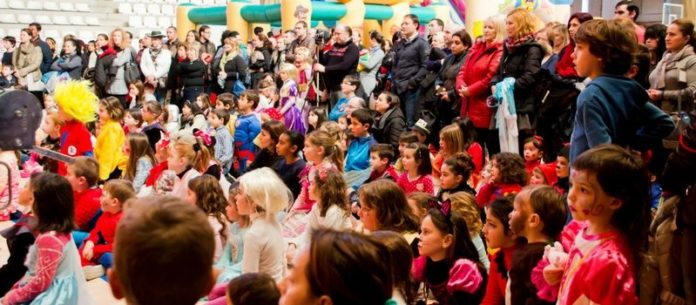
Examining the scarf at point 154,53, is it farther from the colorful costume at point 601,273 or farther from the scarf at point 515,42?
the colorful costume at point 601,273

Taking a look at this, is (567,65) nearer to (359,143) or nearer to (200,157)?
(359,143)

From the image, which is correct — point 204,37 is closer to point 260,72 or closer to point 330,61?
point 260,72

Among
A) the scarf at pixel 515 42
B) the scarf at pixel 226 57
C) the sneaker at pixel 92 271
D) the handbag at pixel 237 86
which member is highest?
the scarf at pixel 515 42

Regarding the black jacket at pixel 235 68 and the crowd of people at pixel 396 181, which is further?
the black jacket at pixel 235 68

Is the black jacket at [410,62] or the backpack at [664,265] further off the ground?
the black jacket at [410,62]

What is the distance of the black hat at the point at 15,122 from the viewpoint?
8.90ft

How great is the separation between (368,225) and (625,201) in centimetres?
181

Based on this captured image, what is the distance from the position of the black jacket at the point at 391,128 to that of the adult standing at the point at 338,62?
143 centimetres

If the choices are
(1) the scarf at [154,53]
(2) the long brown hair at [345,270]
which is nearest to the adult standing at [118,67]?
(1) the scarf at [154,53]

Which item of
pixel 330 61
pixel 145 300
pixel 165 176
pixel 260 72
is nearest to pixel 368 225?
pixel 165 176

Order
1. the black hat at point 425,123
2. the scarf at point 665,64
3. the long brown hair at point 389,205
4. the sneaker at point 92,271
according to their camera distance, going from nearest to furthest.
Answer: the long brown hair at point 389,205 < the sneaker at point 92,271 < the scarf at point 665,64 < the black hat at point 425,123

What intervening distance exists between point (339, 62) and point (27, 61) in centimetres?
588

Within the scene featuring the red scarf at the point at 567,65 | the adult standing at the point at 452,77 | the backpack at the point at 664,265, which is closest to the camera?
the backpack at the point at 664,265

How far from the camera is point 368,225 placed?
4.13 m
